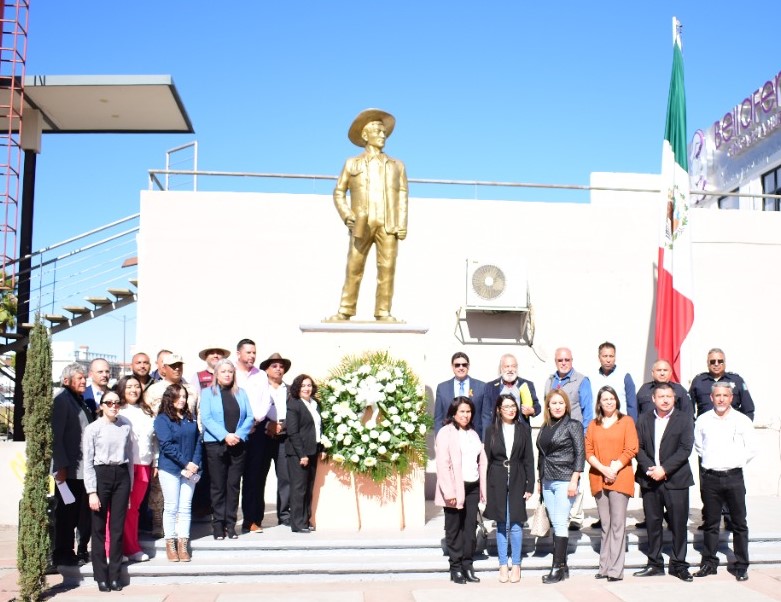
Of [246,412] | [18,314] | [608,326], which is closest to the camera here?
[246,412]

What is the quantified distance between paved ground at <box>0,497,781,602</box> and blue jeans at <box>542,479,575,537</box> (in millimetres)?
423

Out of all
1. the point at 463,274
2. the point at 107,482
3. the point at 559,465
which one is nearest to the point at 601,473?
the point at 559,465

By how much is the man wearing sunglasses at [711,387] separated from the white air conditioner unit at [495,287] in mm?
2959

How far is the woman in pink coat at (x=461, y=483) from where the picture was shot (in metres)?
6.58

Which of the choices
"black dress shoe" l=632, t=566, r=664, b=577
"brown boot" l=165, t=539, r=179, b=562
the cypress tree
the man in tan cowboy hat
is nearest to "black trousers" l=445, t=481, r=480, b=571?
"black dress shoe" l=632, t=566, r=664, b=577

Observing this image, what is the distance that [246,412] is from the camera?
7.21 meters

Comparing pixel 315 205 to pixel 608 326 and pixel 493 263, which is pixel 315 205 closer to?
pixel 493 263

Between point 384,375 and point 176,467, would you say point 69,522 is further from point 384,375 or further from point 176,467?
point 384,375

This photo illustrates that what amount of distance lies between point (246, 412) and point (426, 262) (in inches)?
164

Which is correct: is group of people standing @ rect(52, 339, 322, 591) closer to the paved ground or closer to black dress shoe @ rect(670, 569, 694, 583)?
the paved ground

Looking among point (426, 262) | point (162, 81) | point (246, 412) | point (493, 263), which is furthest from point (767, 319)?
point (162, 81)

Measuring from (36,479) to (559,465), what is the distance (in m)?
3.84

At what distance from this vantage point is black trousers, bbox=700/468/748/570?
22.1 ft

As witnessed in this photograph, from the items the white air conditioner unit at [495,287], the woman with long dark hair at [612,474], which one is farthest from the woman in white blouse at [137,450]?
the white air conditioner unit at [495,287]
